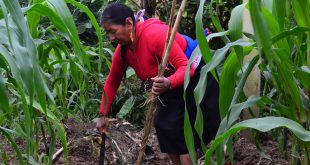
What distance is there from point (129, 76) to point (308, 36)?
10.0ft

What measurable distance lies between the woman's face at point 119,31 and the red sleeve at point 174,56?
0.38 feet

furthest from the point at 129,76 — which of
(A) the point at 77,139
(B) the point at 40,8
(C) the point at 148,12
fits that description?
(B) the point at 40,8

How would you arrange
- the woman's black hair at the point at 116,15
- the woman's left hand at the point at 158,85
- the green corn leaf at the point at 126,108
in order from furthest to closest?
the green corn leaf at the point at 126,108, the woman's black hair at the point at 116,15, the woman's left hand at the point at 158,85

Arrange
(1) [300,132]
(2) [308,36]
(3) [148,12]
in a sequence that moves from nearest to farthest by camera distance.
→ 1. (1) [300,132]
2. (2) [308,36]
3. (3) [148,12]

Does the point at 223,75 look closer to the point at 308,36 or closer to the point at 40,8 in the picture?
the point at 308,36

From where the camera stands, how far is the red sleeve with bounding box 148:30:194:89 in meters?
2.38

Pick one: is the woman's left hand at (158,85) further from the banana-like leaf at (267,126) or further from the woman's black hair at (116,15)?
the banana-like leaf at (267,126)

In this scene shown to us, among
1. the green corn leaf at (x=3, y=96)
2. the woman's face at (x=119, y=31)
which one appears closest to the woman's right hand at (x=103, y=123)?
the woman's face at (x=119, y=31)

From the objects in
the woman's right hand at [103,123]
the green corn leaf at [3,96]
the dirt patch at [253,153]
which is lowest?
the dirt patch at [253,153]

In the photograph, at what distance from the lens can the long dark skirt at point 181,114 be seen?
8.75 feet

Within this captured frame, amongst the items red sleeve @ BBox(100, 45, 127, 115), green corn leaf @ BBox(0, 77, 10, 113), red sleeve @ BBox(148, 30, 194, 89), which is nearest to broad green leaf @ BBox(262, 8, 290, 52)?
green corn leaf @ BBox(0, 77, 10, 113)

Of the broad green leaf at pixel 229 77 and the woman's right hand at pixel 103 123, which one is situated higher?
the broad green leaf at pixel 229 77

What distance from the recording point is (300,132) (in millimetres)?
1364

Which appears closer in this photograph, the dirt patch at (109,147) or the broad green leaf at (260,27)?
the broad green leaf at (260,27)
